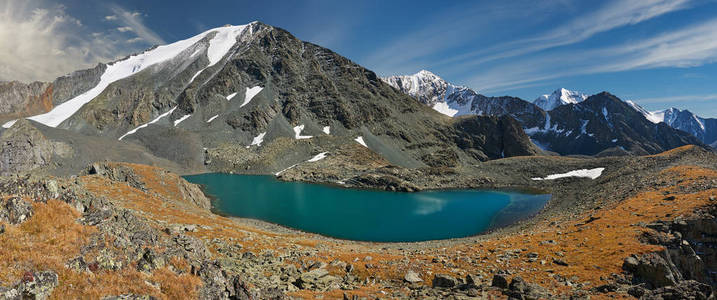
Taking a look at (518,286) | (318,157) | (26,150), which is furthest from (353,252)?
(26,150)

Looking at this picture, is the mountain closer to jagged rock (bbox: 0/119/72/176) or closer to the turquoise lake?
jagged rock (bbox: 0/119/72/176)

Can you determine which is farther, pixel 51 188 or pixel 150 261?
pixel 51 188

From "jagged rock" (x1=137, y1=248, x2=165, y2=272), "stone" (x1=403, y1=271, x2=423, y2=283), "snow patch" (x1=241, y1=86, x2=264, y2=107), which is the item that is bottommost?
"stone" (x1=403, y1=271, x2=423, y2=283)

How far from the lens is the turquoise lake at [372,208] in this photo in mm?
50438

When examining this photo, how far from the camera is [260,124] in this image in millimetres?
160000

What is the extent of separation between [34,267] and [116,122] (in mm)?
197544

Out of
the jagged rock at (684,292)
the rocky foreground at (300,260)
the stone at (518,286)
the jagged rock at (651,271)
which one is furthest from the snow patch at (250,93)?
the jagged rock at (684,292)

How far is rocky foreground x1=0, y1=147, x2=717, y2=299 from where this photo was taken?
28.4ft

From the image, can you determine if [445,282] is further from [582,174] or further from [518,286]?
[582,174]

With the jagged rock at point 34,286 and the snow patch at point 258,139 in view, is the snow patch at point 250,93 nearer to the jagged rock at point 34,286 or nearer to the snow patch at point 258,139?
the snow patch at point 258,139

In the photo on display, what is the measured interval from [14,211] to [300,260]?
14.6 meters

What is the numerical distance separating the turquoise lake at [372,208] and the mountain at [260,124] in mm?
33554

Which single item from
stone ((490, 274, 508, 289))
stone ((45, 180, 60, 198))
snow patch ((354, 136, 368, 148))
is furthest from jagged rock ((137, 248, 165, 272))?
snow patch ((354, 136, 368, 148))

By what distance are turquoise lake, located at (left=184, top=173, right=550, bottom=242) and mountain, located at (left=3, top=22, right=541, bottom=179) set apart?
1321 inches
